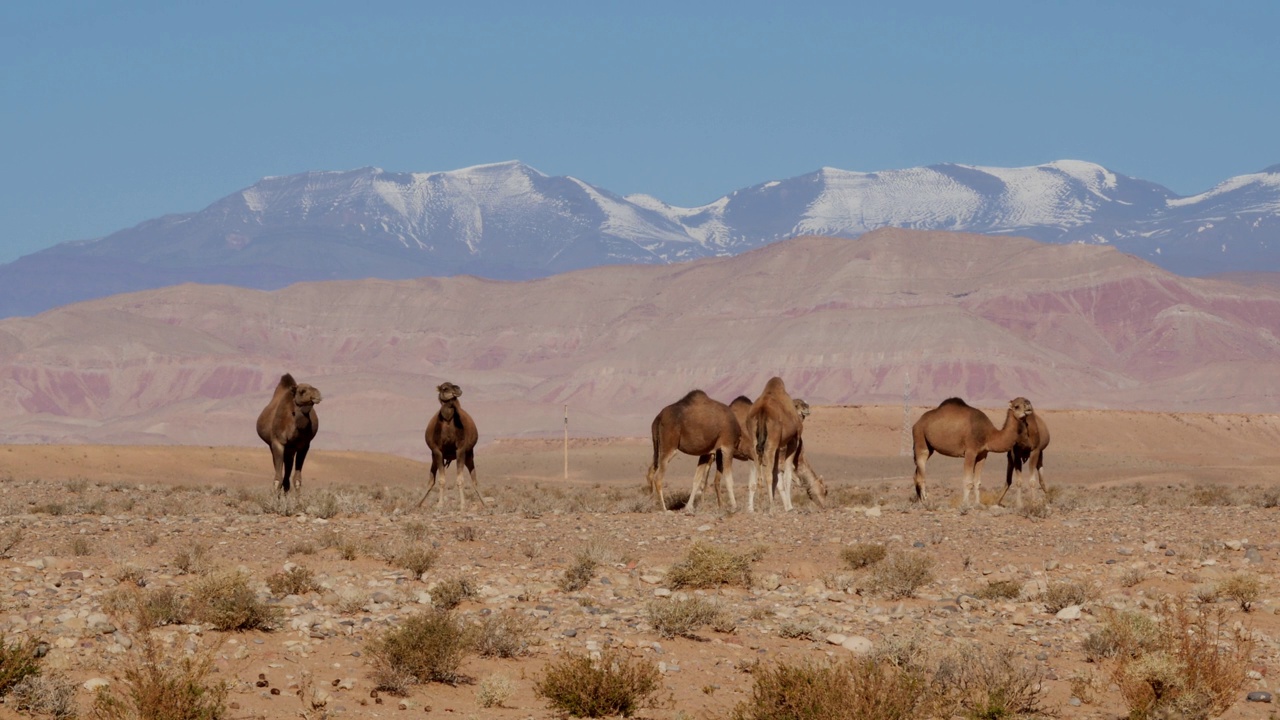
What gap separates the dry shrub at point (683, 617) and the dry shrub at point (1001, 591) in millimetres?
3844

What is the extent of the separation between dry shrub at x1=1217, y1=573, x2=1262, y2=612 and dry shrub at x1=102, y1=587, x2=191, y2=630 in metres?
10.3

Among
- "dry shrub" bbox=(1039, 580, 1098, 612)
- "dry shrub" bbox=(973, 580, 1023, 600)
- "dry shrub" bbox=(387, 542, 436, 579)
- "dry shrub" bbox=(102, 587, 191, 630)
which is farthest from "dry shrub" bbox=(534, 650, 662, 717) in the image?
"dry shrub" bbox=(973, 580, 1023, 600)

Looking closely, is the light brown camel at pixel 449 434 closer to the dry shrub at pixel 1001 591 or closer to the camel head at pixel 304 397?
the camel head at pixel 304 397

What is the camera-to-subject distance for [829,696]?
998 cm

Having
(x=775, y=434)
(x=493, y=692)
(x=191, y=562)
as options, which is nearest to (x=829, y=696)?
(x=493, y=692)

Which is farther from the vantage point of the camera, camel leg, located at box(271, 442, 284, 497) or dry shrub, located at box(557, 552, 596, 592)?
camel leg, located at box(271, 442, 284, 497)

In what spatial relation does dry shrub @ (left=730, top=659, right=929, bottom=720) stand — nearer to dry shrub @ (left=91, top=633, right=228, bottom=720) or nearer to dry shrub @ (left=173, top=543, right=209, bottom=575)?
dry shrub @ (left=91, top=633, right=228, bottom=720)

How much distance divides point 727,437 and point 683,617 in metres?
11.7

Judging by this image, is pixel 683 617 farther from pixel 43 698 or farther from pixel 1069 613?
pixel 43 698

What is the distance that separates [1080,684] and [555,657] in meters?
4.09

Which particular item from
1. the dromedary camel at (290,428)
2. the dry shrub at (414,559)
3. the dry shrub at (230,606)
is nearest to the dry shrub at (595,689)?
the dry shrub at (230,606)

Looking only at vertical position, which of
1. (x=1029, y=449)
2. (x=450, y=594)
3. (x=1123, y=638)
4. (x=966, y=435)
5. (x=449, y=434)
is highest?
(x=966, y=435)

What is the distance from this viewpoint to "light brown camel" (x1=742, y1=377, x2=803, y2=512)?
24.7m

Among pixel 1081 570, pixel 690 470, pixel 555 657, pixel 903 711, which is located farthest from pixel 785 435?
pixel 690 470
